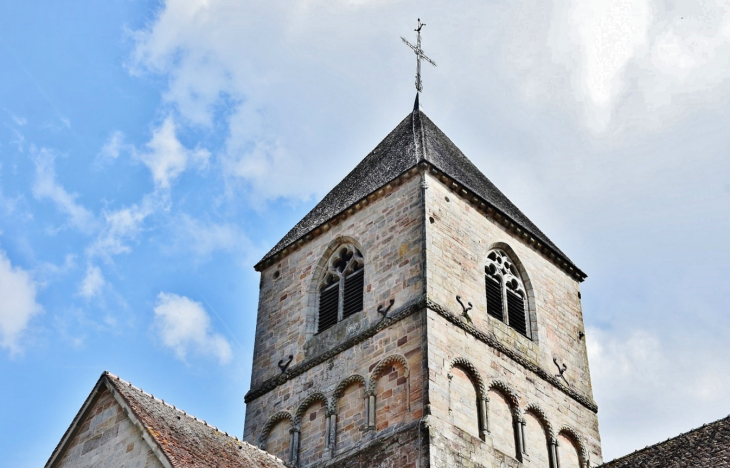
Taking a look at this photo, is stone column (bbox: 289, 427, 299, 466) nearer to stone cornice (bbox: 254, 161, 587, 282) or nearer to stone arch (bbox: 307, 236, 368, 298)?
stone arch (bbox: 307, 236, 368, 298)

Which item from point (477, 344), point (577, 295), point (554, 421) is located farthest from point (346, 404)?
point (577, 295)

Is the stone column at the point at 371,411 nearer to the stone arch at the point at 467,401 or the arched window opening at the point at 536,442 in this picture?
the stone arch at the point at 467,401

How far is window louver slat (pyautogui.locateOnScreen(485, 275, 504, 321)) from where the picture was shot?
2350 cm

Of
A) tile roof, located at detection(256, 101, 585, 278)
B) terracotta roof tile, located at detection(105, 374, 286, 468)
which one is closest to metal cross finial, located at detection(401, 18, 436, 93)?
tile roof, located at detection(256, 101, 585, 278)

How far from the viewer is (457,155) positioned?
2700 cm

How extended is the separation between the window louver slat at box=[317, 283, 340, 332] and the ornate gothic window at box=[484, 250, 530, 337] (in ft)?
A: 10.3

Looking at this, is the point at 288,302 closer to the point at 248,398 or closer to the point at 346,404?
the point at 248,398

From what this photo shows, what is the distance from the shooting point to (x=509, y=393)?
22219 mm

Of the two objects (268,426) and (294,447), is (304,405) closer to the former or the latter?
(294,447)

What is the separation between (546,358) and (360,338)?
4.14 metres

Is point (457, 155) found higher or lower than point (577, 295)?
higher

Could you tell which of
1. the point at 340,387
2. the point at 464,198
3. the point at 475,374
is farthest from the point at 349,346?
the point at 464,198

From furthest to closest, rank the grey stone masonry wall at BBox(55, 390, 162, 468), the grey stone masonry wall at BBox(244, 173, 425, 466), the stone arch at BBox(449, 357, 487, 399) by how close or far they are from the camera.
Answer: the stone arch at BBox(449, 357, 487, 399) < the grey stone masonry wall at BBox(244, 173, 425, 466) < the grey stone masonry wall at BBox(55, 390, 162, 468)

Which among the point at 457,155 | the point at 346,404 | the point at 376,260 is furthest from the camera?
the point at 457,155
